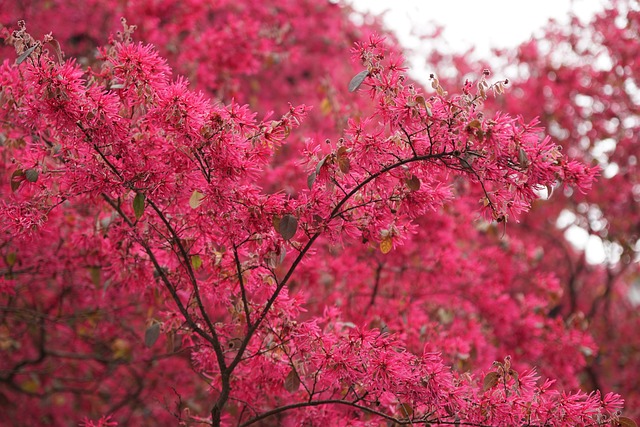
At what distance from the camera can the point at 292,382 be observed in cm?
262

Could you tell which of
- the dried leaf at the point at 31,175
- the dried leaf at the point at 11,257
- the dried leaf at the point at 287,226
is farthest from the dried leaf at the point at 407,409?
the dried leaf at the point at 11,257

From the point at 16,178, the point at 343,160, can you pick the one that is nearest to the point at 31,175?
the point at 16,178

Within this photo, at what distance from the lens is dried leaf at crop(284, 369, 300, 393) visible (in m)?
2.62

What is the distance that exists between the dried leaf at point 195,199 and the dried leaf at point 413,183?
77cm

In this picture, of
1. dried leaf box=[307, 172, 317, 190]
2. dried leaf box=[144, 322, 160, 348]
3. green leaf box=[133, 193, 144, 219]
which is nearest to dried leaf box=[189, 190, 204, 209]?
green leaf box=[133, 193, 144, 219]

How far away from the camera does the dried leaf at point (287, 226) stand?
230 centimetres

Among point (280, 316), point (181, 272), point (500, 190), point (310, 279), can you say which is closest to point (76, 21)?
point (310, 279)

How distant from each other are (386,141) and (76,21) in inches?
191

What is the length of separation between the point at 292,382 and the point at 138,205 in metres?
0.94

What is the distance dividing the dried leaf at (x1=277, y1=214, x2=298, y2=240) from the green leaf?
0.52 metres

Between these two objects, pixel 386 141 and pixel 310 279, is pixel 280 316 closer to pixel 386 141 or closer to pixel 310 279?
pixel 386 141

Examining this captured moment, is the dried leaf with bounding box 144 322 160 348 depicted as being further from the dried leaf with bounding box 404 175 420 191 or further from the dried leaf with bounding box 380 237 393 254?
the dried leaf with bounding box 404 175 420 191

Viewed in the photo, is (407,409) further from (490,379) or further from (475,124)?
(475,124)

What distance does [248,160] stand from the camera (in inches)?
94.1
